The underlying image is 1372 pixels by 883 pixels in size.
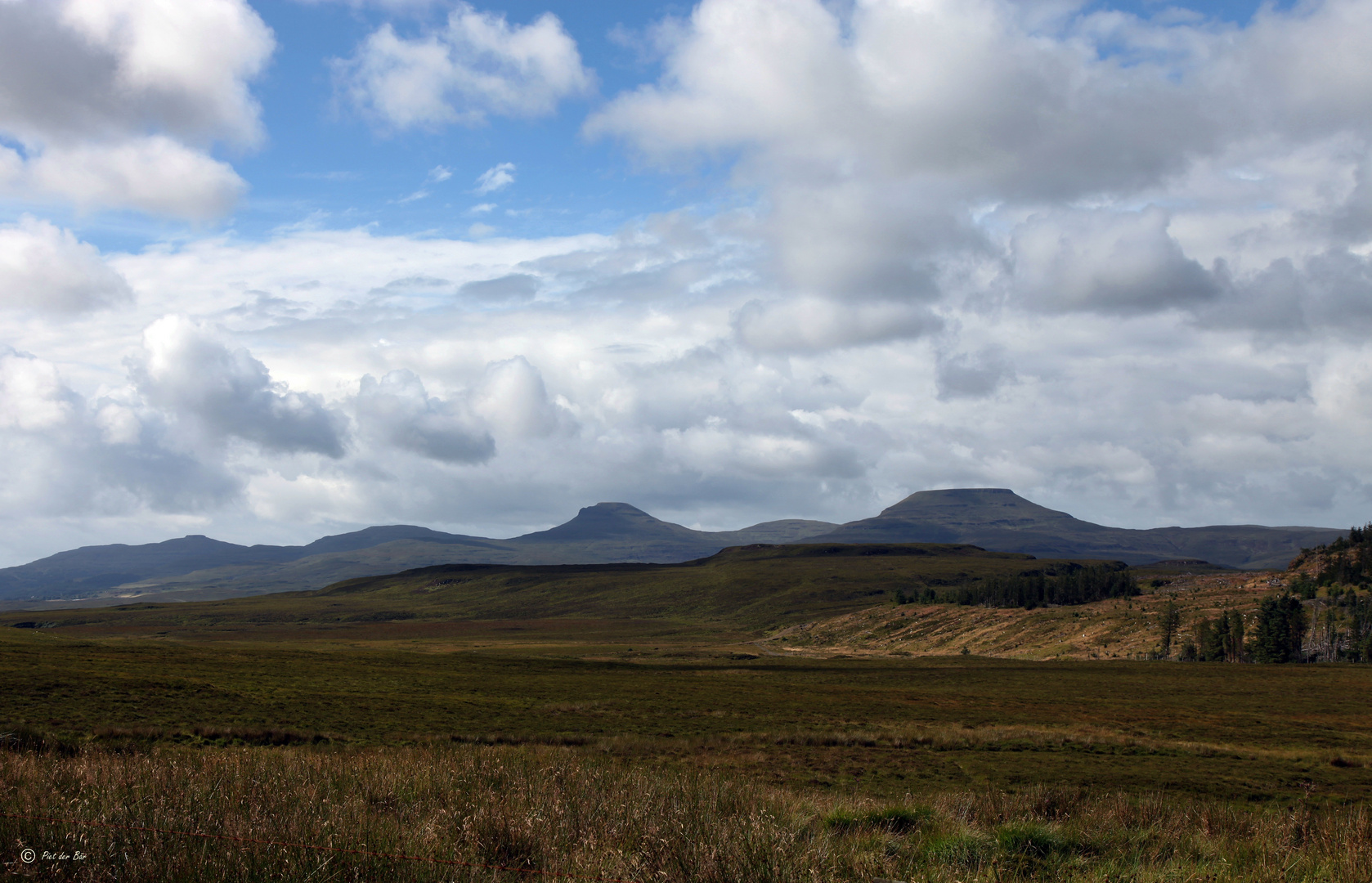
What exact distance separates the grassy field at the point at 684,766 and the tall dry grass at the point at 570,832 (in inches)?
2.0

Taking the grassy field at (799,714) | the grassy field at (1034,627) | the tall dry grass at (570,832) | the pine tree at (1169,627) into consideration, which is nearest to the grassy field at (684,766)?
the tall dry grass at (570,832)

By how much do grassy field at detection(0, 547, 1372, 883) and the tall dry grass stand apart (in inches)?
2.0

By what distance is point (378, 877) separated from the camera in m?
6.68

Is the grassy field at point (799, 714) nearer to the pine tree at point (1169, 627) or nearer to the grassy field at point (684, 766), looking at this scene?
the grassy field at point (684, 766)

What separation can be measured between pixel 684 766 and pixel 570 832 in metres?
16.5

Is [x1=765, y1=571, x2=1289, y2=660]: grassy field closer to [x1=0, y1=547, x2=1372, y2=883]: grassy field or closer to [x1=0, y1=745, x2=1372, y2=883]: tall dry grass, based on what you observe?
[x1=0, y1=547, x2=1372, y2=883]: grassy field

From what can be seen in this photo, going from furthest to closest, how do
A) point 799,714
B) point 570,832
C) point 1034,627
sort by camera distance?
1. point 1034,627
2. point 799,714
3. point 570,832

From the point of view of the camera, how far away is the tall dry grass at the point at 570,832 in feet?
22.8

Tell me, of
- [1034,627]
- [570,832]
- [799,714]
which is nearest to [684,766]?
[570,832]

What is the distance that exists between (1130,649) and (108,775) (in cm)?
11082

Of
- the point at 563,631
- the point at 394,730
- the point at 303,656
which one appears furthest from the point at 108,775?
the point at 563,631

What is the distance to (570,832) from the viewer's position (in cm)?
869

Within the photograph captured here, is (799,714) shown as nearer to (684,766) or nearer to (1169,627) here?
(684,766)

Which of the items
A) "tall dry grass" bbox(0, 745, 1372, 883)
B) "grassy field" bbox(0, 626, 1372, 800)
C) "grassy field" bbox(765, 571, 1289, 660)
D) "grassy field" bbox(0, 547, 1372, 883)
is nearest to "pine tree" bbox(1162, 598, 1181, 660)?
"grassy field" bbox(765, 571, 1289, 660)
